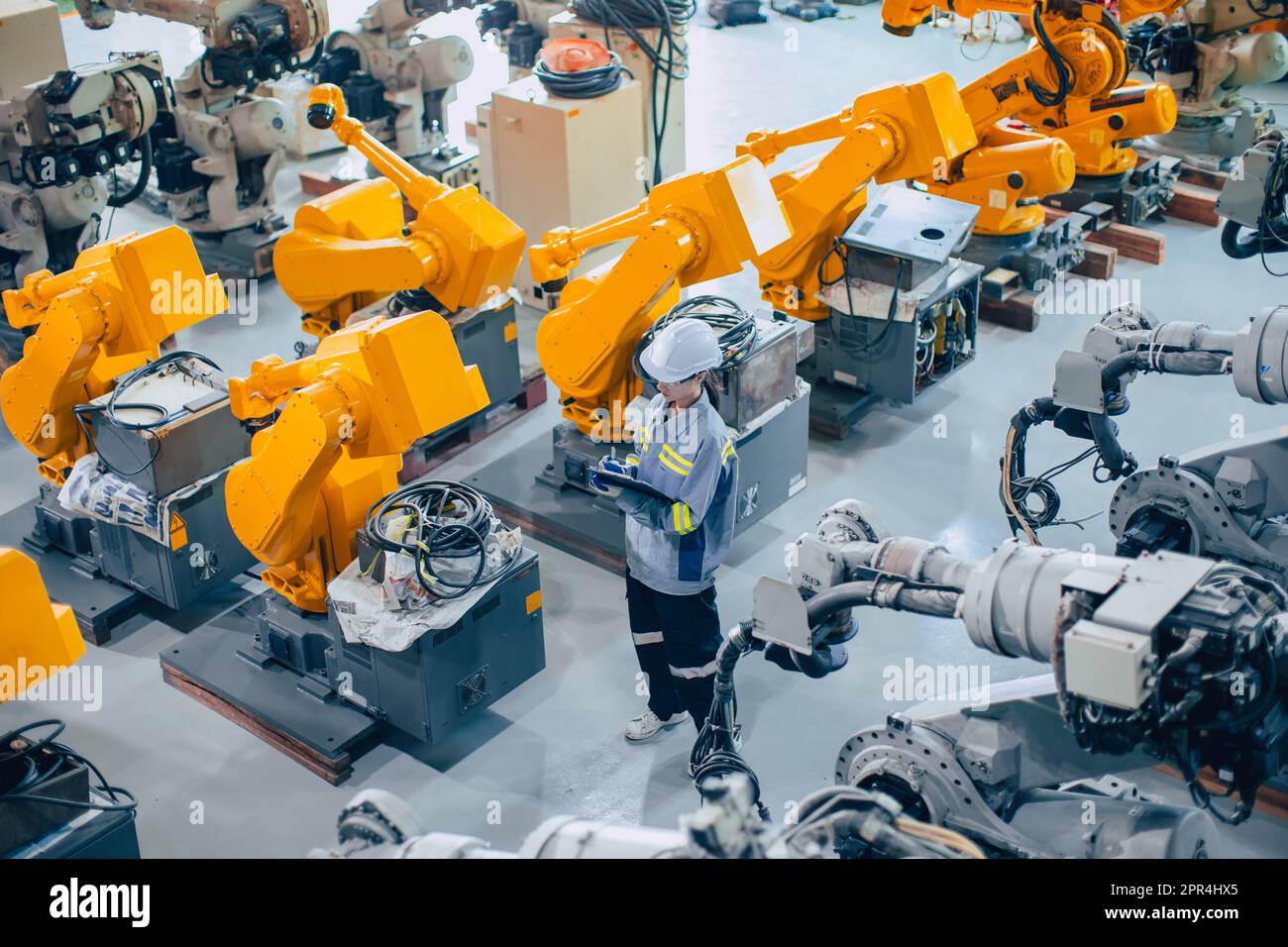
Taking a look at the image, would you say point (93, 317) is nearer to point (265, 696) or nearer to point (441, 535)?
point (265, 696)

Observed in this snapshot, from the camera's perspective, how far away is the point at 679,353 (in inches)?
Result: 205

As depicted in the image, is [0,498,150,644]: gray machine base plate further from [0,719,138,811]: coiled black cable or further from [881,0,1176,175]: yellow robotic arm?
[881,0,1176,175]: yellow robotic arm

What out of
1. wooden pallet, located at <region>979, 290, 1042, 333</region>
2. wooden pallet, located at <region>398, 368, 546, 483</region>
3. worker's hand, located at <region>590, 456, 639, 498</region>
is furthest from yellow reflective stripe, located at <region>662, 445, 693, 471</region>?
wooden pallet, located at <region>979, 290, 1042, 333</region>

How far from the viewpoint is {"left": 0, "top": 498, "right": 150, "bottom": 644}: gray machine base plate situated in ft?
21.7

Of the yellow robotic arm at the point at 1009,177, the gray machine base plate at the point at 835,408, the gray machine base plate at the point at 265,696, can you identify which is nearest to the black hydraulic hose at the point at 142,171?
the gray machine base plate at the point at 265,696

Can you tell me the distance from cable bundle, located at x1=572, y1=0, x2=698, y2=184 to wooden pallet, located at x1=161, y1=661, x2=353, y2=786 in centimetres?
530

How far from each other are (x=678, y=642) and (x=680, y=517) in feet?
1.97

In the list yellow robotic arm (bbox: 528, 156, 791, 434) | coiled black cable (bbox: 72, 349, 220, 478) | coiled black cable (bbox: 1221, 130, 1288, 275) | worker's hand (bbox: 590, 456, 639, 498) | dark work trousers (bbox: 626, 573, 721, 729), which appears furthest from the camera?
coiled black cable (bbox: 1221, 130, 1288, 275)

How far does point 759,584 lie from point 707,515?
1474mm

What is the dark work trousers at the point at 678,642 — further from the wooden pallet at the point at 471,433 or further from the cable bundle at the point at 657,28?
the cable bundle at the point at 657,28

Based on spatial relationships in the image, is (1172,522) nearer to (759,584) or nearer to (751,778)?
(751,778)

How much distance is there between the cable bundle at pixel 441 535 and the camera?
5.49 meters

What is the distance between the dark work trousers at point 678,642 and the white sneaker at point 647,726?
103mm

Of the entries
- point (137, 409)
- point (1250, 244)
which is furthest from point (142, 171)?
point (1250, 244)
